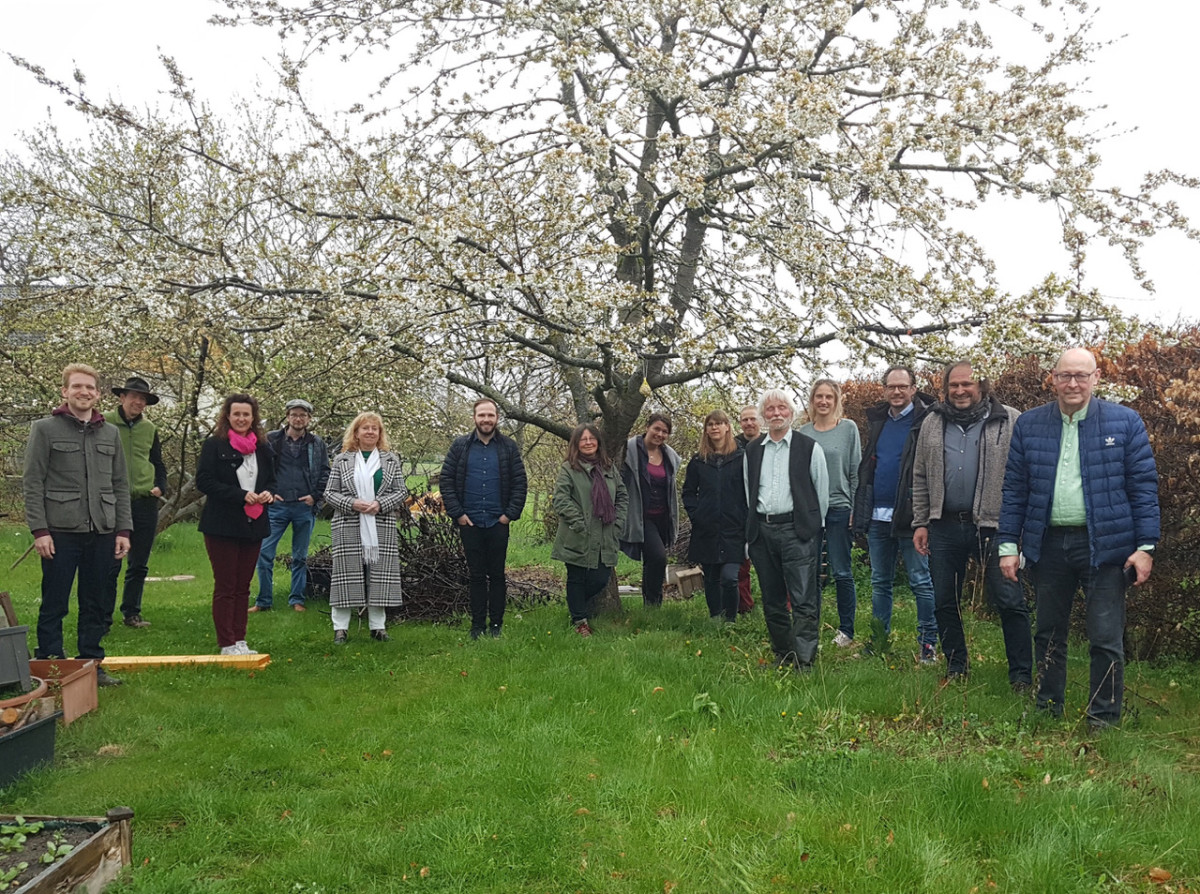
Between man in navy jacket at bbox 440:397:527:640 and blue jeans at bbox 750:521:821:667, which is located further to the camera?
man in navy jacket at bbox 440:397:527:640

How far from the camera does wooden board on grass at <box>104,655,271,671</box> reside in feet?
19.9

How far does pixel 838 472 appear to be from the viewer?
249 inches

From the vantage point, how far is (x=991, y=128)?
5.99 meters

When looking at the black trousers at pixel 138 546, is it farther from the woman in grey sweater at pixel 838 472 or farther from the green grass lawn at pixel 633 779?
the woman in grey sweater at pixel 838 472

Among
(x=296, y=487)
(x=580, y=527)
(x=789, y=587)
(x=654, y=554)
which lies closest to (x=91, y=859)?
(x=789, y=587)

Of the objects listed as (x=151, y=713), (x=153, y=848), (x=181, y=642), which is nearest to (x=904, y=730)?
(x=153, y=848)

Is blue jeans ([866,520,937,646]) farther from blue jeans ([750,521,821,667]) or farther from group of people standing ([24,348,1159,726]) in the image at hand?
blue jeans ([750,521,821,667])

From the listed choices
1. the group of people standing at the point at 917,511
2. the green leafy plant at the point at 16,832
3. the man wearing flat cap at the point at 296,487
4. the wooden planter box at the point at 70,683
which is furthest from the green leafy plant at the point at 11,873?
the man wearing flat cap at the point at 296,487

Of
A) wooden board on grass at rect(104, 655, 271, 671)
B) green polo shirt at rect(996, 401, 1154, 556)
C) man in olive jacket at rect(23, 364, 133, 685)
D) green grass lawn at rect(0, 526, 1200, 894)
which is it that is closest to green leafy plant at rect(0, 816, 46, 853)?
green grass lawn at rect(0, 526, 1200, 894)

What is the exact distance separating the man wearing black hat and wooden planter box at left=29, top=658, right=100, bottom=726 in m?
1.87

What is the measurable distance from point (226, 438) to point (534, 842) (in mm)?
4431

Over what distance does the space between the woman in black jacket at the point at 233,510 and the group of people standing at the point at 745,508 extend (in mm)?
15

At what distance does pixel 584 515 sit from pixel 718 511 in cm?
116

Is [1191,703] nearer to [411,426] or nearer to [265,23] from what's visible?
[265,23]
